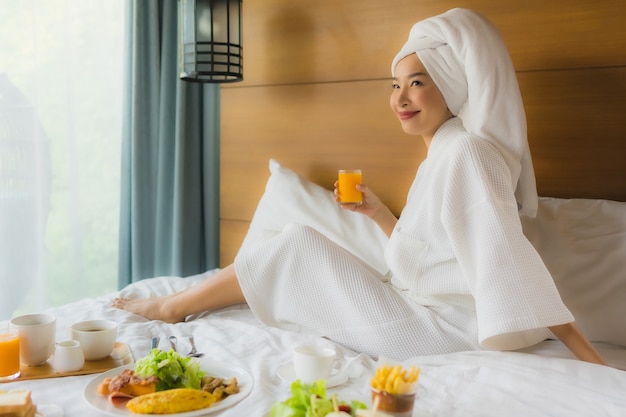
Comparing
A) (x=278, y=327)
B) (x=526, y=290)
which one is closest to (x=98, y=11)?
(x=278, y=327)

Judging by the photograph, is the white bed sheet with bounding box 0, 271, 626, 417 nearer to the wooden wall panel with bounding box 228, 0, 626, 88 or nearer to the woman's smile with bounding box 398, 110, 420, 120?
the woman's smile with bounding box 398, 110, 420, 120

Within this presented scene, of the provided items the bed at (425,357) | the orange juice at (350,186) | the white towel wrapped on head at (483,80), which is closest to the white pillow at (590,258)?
the bed at (425,357)

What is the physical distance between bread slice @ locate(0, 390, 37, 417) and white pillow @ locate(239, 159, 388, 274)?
1399 mm

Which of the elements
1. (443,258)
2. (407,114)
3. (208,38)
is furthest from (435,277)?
(208,38)

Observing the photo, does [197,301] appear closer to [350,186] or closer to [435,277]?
[350,186]

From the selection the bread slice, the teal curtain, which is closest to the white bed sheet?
the bread slice

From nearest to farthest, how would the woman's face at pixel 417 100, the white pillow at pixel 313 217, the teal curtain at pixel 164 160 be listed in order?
the woman's face at pixel 417 100, the white pillow at pixel 313 217, the teal curtain at pixel 164 160

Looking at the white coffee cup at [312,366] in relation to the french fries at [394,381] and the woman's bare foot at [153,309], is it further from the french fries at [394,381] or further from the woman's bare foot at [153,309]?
the woman's bare foot at [153,309]

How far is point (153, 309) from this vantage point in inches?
90.1

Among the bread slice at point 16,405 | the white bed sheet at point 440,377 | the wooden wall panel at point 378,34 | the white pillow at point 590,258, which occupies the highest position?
the wooden wall panel at point 378,34

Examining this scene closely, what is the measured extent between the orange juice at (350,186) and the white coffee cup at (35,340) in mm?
1057

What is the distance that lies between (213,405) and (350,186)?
3.63 ft

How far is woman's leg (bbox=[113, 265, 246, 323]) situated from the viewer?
2.27 m

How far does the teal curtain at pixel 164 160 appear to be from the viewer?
9.98ft
